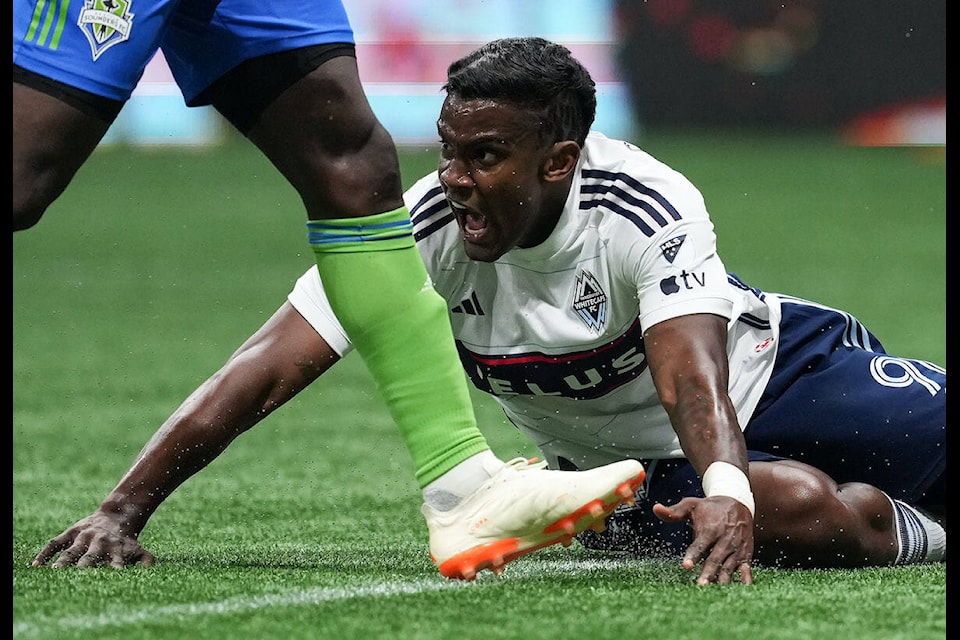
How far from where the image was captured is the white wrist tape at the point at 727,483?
3.11 meters

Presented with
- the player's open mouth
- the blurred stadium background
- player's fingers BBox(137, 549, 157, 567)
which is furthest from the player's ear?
the blurred stadium background

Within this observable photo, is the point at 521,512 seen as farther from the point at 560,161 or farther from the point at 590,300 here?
the point at 560,161

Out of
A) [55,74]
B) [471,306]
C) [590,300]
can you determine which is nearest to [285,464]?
[471,306]

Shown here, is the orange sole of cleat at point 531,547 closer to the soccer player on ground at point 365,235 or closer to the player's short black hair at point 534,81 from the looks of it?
the soccer player on ground at point 365,235

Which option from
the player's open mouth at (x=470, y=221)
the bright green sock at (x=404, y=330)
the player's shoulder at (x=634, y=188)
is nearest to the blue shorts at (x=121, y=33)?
the bright green sock at (x=404, y=330)

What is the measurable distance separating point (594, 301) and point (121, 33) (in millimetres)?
1237

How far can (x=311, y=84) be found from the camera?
3217 millimetres

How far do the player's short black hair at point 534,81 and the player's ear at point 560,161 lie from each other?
2 cm

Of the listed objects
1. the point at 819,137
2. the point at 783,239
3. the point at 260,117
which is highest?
the point at 260,117

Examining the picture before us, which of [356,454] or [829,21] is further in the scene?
[829,21]

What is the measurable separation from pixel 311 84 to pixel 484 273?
73 cm

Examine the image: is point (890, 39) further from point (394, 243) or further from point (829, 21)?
point (394, 243)

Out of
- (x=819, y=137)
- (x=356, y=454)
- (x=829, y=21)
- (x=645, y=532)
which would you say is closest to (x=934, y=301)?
(x=356, y=454)

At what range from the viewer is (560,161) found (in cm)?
358
